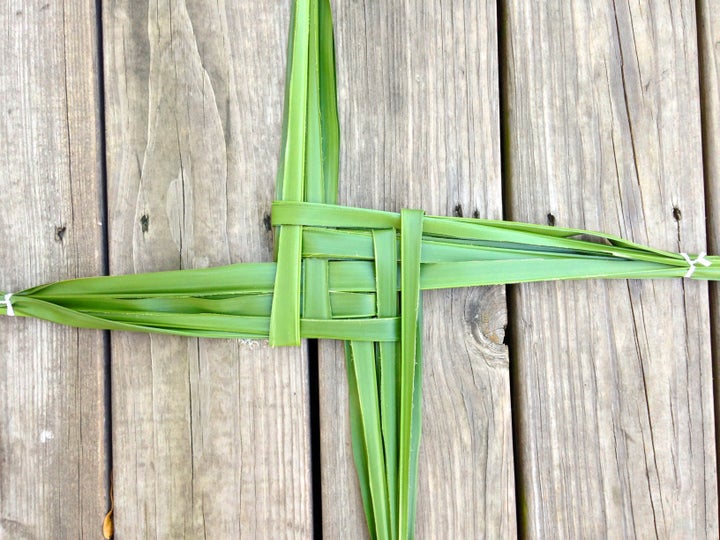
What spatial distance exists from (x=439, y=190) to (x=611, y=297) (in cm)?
30

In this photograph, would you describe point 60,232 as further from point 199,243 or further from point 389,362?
point 389,362

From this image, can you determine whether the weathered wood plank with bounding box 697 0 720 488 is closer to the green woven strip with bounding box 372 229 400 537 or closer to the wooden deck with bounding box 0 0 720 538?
the wooden deck with bounding box 0 0 720 538

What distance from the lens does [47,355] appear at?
2.47ft

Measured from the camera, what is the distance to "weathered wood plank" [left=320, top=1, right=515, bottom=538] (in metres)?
0.75

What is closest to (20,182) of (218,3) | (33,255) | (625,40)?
(33,255)

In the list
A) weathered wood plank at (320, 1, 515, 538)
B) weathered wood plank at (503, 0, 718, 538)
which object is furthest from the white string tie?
weathered wood plank at (503, 0, 718, 538)

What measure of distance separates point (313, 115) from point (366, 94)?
0.09 metres

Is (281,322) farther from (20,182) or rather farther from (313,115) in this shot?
(20,182)

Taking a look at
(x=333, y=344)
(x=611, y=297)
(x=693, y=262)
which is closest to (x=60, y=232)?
(x=333, y=344)

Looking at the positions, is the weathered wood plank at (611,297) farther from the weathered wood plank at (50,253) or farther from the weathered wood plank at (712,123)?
the weathered wood plank at (50,253)

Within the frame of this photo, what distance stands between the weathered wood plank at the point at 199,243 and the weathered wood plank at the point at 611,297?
35 centimetres

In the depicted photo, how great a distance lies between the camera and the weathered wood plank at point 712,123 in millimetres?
808

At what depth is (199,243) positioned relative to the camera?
75cm

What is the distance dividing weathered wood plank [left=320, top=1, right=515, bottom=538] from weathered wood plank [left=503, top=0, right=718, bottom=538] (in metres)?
0.04
